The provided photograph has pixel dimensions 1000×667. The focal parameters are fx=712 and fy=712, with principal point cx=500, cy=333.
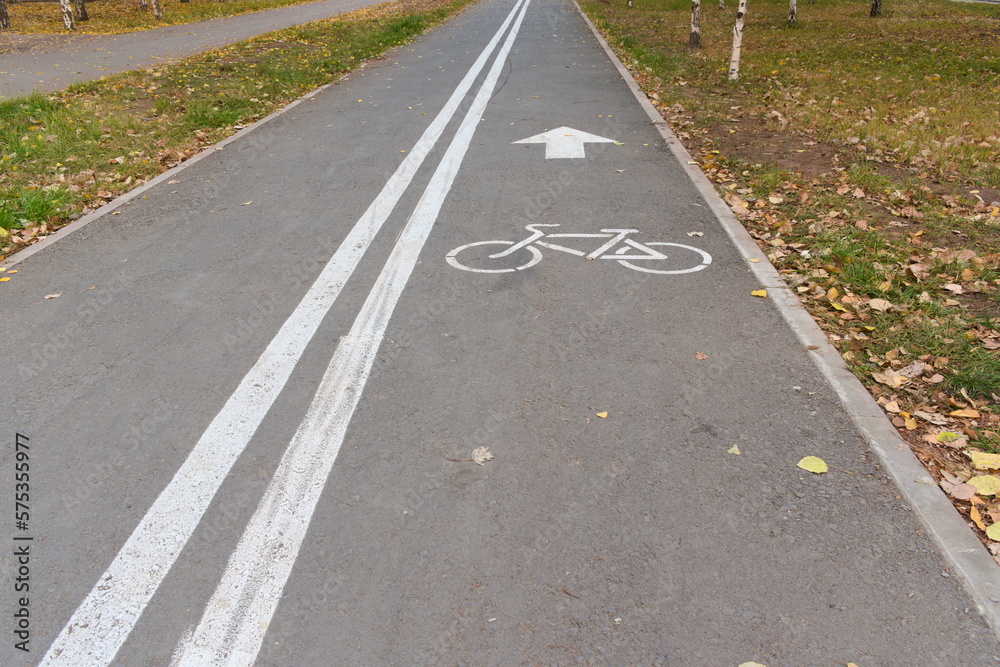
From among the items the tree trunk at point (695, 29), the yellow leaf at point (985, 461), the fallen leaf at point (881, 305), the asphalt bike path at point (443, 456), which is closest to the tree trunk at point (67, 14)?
the tree trunk at point (695, 29)

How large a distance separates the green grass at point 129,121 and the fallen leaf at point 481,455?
17.3 feet

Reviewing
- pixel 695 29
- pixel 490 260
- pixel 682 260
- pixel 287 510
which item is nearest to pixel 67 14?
pixel 695 29

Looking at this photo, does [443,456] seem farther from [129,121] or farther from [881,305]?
[129,121]

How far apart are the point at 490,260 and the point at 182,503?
3144mm

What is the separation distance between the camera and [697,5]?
16734 millimetres

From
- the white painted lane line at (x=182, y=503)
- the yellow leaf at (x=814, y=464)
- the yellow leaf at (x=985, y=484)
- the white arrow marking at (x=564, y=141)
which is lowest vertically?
the white painted lane line at (x=182, y=503)

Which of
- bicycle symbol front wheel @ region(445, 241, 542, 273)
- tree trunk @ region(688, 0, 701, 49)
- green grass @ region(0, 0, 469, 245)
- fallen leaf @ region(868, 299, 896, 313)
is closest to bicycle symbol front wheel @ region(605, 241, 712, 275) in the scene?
bicycle symbol front wheel @ region(445, 241, 542, 273)

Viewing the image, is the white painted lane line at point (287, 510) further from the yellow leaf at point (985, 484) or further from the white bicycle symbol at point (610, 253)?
the yellow leaf at point (985, 484)

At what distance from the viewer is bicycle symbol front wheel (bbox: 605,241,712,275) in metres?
5.38

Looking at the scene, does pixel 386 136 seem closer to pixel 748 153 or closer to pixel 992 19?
pixel 748 153

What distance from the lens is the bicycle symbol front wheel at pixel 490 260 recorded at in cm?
548

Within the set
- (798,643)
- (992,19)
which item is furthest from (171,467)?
(992,19)

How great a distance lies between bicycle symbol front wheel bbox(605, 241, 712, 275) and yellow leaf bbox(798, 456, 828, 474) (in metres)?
2.30

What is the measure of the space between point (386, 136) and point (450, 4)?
26.7m
